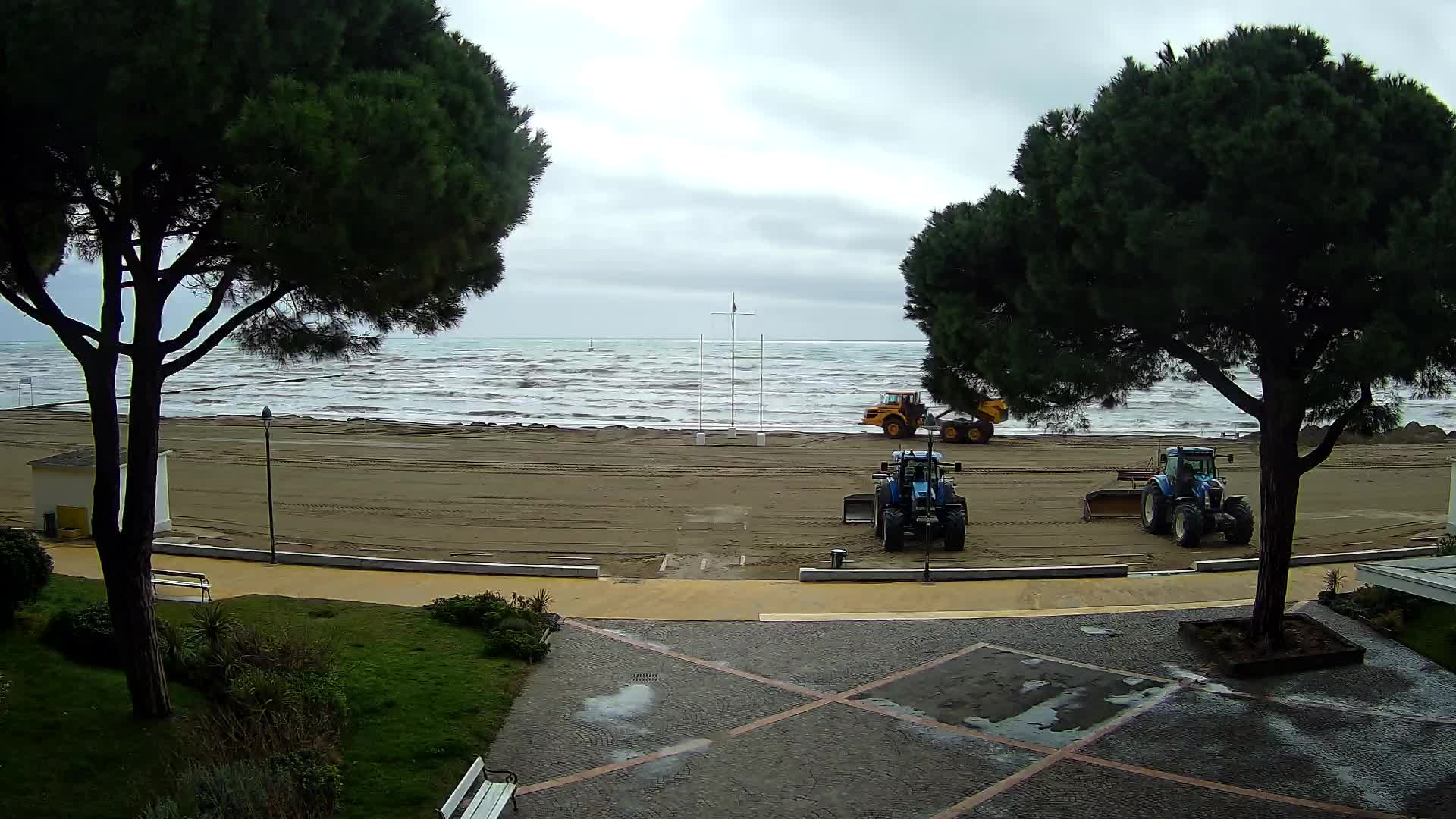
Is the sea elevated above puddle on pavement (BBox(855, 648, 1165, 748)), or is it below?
above

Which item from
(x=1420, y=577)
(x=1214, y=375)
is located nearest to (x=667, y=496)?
(x=1214, y=375)

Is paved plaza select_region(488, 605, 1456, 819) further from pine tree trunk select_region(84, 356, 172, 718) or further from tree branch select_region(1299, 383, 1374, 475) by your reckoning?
pine tree trunk select_region(84, 356, 172, 718)

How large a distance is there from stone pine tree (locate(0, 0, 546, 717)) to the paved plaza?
367 cm

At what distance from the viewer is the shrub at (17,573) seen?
8648 millimetres

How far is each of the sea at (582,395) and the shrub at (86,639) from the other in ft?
61.2

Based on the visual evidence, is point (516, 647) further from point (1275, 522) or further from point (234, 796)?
point (1275, 522)

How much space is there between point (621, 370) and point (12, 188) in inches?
3361

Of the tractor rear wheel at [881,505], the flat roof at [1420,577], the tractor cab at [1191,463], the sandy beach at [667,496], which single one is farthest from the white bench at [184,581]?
the tractor cab at [1191,463]

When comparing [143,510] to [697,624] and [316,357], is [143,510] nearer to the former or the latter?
[316,357]

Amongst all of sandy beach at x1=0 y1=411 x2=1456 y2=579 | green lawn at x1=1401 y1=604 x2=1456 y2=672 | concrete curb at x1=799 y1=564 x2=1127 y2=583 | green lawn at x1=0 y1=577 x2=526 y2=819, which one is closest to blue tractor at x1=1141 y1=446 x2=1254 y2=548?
sandy beach at x1=0 y1=411 x2=1456 y2=579

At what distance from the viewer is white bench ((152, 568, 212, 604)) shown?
12.3m

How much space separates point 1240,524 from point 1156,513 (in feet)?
4.97

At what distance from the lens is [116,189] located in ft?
22.9

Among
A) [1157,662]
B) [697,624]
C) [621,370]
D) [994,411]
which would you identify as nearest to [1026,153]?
[1157,662]
